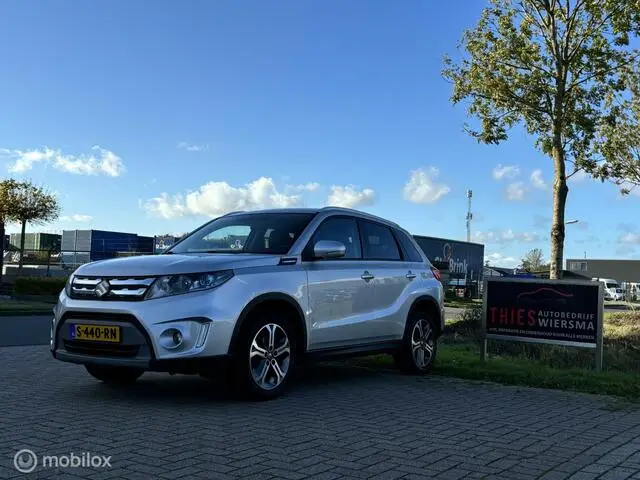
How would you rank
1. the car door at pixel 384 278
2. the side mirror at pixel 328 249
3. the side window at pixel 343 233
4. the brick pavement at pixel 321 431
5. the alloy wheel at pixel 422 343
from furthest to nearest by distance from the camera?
→ 1. the alloy wheel at pixel 422 343
2. the car door at pixel 384 278
3. the side window at pixel 343 233
4. the side mirror at pixel 328 249
5. the brick pavement at pixel 321 431

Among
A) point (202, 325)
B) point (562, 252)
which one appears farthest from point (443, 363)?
point (562, 252)

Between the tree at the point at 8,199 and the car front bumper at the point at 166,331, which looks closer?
Result: the car front bumper at the point at 166,331

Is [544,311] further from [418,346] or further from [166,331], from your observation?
[166,331]

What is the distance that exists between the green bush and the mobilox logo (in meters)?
21.5

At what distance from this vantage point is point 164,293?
19.0ft

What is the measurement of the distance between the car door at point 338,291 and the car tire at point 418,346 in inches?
35.7

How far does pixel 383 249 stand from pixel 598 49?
9.71m

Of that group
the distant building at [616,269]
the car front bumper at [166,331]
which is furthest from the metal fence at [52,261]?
the distant building at [616,269]

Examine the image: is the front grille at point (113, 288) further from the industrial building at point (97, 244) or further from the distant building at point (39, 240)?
the distant building at point (39, 240)

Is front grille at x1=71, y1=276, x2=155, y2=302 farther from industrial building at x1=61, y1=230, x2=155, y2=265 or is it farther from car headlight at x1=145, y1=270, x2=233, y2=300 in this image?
industrial building at x1=61, y1=230, x2=155, y2=265

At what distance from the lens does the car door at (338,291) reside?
22.5ft

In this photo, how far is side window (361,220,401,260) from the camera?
7871mm

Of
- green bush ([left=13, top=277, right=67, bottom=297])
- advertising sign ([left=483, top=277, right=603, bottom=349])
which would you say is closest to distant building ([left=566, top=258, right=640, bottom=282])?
green bush ([left=13, top=277, right=67, bottom=297])

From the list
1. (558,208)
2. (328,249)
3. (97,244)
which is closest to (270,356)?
(328,249)
